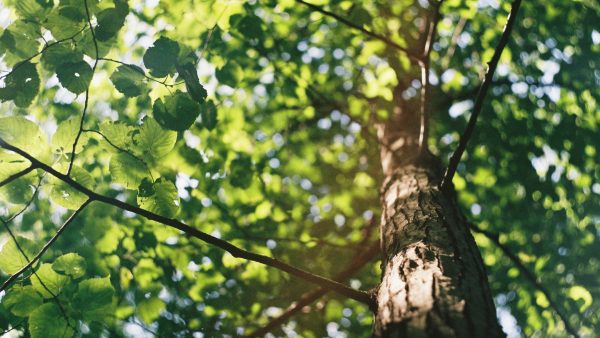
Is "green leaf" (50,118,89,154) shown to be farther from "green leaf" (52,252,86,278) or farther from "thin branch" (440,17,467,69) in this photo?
"thin branch" (440,17,467,69)

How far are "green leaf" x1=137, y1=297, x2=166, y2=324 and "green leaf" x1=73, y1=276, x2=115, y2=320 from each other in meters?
1.43

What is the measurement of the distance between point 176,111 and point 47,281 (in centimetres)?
72

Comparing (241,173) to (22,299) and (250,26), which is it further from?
(22,299)

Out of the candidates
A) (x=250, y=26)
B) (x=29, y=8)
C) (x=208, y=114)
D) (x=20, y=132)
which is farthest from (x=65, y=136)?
(x=250, y=26)

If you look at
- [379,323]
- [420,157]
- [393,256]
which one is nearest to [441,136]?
[420,157]

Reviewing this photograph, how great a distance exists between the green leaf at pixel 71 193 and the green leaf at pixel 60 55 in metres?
0.37

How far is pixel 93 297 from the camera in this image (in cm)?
142

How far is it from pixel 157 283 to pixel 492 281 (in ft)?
9.31

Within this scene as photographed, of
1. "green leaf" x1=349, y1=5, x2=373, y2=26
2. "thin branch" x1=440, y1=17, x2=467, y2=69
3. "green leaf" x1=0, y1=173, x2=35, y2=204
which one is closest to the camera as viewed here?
"green leaf" x1=0, y1=173, x2=35, y2=204

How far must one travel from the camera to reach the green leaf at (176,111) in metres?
1.34

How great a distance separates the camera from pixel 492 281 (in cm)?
375

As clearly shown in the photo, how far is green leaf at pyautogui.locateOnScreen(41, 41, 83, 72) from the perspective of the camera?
4.56 feet

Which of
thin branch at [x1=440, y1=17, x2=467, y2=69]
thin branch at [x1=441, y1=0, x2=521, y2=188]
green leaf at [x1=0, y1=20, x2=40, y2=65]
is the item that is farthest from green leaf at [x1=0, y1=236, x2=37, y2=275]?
thin branch at [x1=440, y1=17, x2=467, y2=69]

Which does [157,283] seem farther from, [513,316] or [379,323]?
[513,316]
